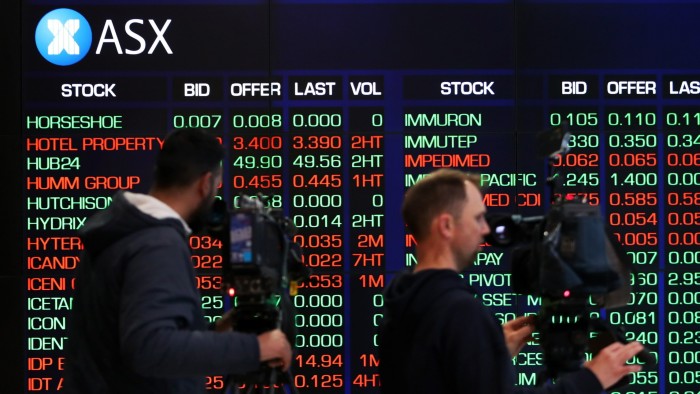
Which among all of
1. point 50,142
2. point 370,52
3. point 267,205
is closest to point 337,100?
point 370,52

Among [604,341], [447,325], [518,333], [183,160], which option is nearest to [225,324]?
[183,160]

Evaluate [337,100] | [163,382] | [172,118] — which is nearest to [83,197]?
[172,118]

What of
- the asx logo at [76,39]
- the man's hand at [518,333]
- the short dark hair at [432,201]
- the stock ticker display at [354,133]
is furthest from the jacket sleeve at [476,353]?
the asx logo at [76,39]

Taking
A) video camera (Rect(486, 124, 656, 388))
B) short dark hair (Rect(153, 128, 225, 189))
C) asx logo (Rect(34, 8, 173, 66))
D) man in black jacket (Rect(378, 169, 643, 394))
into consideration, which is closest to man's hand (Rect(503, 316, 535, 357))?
video camera (Rect(486, 124, 656, 388))

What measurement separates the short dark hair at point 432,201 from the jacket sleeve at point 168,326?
59 centimetres

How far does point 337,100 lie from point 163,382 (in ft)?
8.60

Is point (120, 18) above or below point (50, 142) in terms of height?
above

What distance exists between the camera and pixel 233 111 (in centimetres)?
540

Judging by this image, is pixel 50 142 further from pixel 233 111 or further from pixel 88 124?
pixel 233 111

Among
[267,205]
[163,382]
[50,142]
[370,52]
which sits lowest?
[163,382]

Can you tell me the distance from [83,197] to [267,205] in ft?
3.14

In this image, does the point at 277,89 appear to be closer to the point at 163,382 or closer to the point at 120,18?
the point at 120,18

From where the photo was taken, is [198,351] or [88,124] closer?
[198,351]

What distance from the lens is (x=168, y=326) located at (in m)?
2.85
